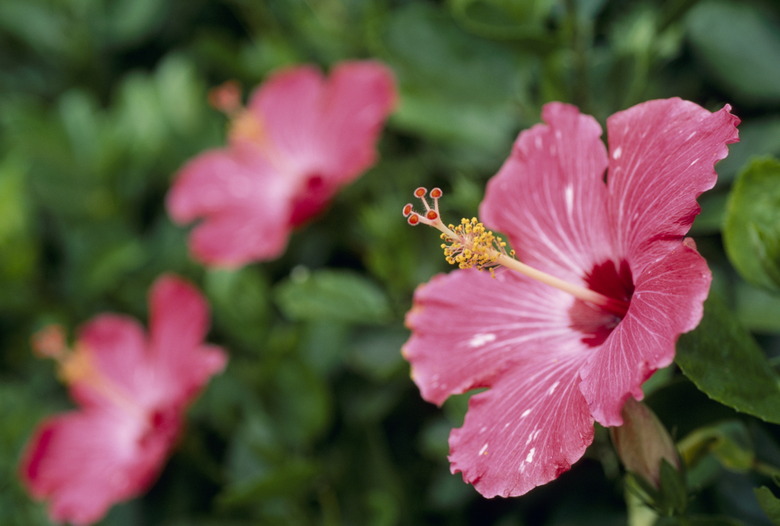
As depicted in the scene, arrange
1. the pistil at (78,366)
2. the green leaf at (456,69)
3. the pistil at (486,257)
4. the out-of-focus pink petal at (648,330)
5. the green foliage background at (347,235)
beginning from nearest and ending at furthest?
the out-of-focus pink petal at (648,330), the pistil at (486,257), the green foliage background at (347,235), the green leaf at (456,69), the pistil at (78,366)

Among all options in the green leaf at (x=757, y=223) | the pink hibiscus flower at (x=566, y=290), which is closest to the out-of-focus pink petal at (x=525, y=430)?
the pink hibiscus flower at (x=566, y=290)

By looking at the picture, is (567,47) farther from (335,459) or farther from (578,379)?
(335,459)

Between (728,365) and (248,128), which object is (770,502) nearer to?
(728,365)

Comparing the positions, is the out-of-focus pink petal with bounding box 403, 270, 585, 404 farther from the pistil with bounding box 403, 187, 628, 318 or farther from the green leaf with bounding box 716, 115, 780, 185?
the green leaf with bounding box 716, 115, 780, 185

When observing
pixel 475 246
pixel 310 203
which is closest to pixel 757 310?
pixel 475 246

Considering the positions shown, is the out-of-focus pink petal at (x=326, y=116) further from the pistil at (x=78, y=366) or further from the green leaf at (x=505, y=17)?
the pistil at (x=78, y=366)

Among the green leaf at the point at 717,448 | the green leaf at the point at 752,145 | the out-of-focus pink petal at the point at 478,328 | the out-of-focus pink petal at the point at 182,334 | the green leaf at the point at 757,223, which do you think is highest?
the green leaf at the point at 757,223

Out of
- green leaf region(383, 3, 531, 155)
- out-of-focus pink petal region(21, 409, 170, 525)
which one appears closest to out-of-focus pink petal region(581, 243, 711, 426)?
green leaf region(383, 3, 531, 155)
